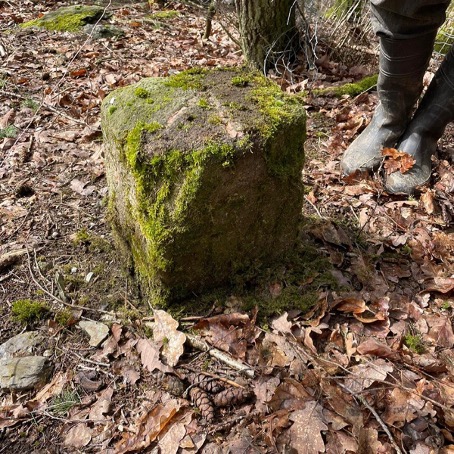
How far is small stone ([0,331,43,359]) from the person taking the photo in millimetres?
2133

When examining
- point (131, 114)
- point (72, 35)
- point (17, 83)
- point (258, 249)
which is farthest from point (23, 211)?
point (72, 35)

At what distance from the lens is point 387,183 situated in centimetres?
300

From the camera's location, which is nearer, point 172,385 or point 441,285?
point 172,385

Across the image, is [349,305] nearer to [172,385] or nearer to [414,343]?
[414,343]

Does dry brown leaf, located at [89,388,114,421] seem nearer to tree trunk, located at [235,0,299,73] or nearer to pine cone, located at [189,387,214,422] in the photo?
pine cone, located at [189,387,214,422]

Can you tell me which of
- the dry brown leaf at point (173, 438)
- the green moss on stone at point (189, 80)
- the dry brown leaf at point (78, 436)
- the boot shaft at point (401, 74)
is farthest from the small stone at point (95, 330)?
the boot shaft at point (401, 74)

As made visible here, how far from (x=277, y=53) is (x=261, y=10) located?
0.50 m

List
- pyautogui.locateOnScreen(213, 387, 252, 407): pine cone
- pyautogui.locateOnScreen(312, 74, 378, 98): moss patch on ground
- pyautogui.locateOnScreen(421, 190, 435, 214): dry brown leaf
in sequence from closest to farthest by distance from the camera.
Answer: pyautogui.locateOnScreen(213, 387, 252, 407): pine cone, pyautogui.locateOnScreen(421, 190, 435, 214): dry brown leaf, pyautogui.locateOnScreen(312, 74, 378, 98): moss patch on ground

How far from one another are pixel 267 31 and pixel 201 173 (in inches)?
146

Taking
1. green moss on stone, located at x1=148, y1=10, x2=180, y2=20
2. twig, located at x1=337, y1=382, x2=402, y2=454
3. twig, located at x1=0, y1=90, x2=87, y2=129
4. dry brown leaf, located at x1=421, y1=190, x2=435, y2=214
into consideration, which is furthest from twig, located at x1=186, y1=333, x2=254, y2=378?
green moss on stone, located at x1=148, y1=10, x2=180, y2=20

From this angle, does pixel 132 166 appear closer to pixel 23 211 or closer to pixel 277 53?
pixel 23 211

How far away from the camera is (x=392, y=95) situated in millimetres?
2947

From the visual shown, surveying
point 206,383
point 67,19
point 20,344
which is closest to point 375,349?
point 206,383

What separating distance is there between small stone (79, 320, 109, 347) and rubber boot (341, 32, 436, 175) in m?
2.04
